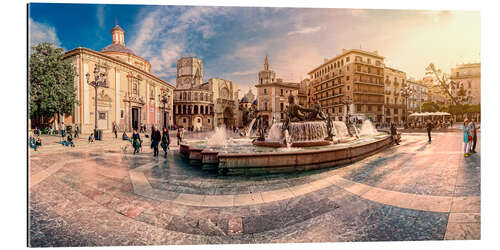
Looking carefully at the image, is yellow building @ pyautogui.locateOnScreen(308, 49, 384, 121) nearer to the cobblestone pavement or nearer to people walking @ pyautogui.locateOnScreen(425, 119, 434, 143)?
people walking @ pyautogui.locateOnScreen(425, 119, 434, 143)

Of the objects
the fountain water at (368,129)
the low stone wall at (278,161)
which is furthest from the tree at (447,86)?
the low stone wall at (278,161)

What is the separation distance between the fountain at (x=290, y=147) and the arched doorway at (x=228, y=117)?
0.71 ft

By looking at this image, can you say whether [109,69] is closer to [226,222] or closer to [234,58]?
[234,58]

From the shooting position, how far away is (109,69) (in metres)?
2.83

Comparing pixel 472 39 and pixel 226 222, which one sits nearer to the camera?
pixel 226 222

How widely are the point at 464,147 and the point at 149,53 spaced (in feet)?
18.3

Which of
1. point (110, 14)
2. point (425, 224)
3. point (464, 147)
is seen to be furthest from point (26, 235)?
point (464, 147)

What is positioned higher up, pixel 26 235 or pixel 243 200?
pixel 243 200

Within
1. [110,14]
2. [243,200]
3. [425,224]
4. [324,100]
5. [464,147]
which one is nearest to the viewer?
[425,224]

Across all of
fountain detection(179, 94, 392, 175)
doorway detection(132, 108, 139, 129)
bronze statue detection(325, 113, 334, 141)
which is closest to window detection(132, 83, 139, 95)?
doorway detection(132, 108, 139, 129)

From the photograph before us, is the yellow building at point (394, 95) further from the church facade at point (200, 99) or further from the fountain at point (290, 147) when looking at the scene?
the church facade at point (200, 99)

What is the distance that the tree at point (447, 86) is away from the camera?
112 inches

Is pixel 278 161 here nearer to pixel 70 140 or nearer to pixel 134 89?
pixel 134 89

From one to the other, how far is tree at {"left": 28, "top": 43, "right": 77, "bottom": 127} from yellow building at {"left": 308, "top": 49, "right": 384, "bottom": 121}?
14.2 ft
